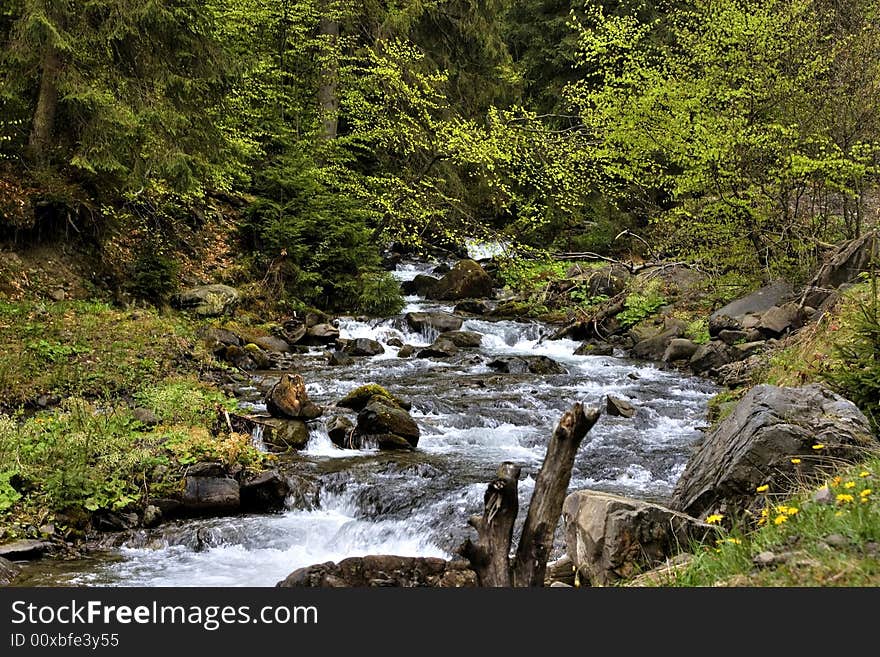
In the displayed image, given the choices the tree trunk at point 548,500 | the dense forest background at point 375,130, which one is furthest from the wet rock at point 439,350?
the tree trunk at point 548,500

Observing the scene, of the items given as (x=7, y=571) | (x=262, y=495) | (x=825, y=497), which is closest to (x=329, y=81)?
(x=262, y=495)

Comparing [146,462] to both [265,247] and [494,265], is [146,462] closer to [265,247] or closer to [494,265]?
[265,247]

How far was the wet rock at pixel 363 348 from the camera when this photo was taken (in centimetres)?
1576

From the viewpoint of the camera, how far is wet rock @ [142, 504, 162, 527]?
7.34 meters

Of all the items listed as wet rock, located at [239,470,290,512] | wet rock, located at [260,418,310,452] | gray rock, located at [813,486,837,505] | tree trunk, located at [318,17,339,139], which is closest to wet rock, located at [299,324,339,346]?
tree trunk, located at [318,17,339,139]

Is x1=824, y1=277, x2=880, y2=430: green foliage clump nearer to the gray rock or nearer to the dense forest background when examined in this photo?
the gray rock

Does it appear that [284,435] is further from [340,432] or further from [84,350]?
[84,350]

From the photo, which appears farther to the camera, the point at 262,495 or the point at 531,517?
the point at 262,495

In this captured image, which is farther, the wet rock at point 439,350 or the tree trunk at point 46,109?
the wet rock at point 439,350

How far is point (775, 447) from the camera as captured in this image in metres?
5.26

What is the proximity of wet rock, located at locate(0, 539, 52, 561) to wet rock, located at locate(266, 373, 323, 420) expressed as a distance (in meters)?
3.91

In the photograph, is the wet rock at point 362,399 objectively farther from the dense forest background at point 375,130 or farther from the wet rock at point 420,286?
the wet rock at point 420,286

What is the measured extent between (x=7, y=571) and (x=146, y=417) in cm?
338

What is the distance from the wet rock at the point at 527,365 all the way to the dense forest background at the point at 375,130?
13.0 feet
